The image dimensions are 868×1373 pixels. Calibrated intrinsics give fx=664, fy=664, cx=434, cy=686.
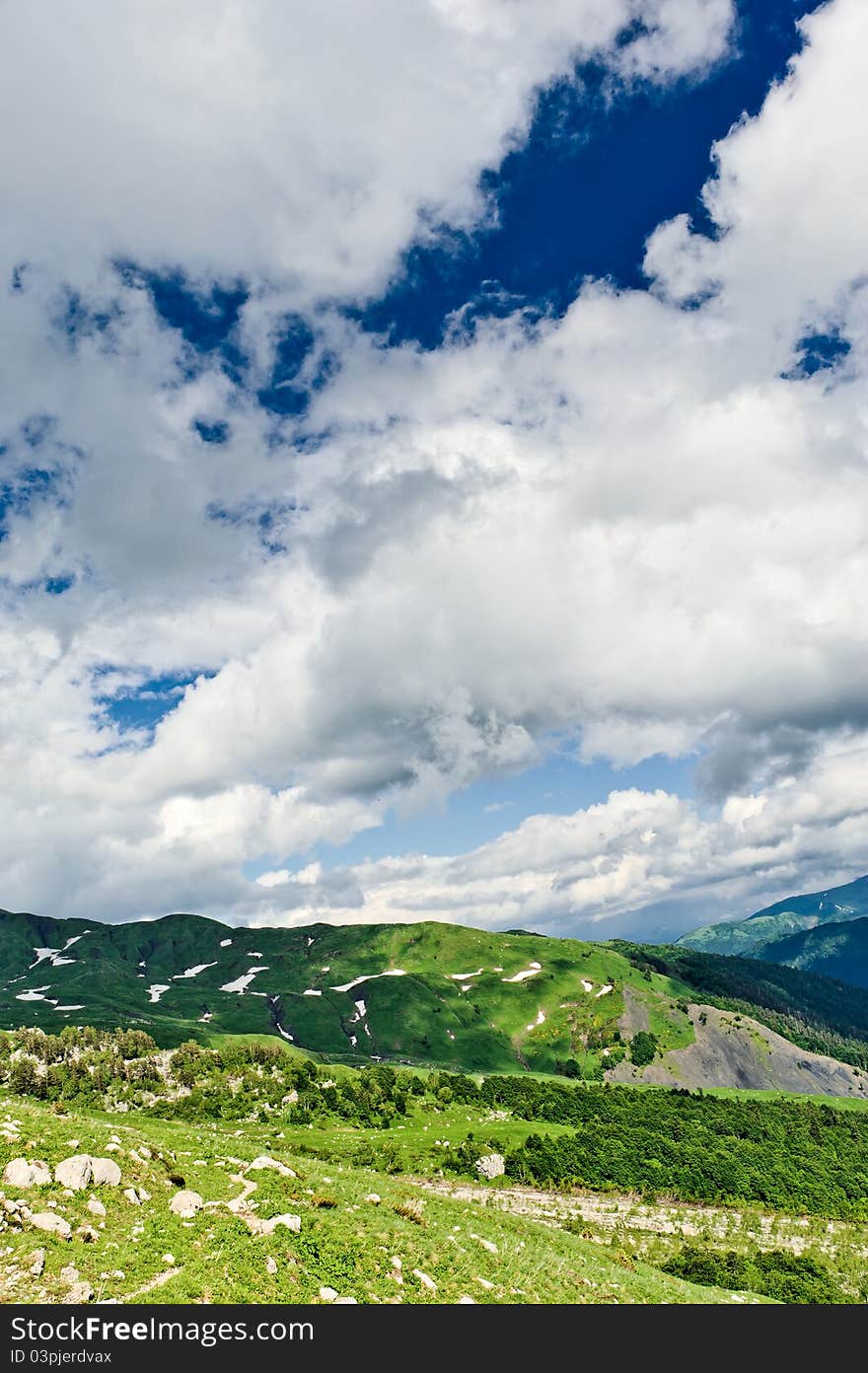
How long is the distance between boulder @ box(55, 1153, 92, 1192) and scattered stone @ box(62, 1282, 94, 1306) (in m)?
7.43

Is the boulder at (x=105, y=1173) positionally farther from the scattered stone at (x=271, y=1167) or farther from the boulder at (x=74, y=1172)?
the scattered stone at (x=271, y=1167)

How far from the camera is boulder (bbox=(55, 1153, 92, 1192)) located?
1169 inches

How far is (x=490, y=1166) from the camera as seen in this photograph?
108m

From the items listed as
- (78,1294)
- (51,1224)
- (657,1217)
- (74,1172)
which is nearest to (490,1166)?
(657,1217)

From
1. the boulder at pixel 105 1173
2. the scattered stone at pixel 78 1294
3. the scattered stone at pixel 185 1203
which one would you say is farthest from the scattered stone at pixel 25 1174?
the scattered stone at pixel 78 1294

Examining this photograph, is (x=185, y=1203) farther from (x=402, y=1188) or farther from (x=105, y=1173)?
(x=402, y=1188)

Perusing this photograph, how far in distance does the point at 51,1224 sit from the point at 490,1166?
10243cm

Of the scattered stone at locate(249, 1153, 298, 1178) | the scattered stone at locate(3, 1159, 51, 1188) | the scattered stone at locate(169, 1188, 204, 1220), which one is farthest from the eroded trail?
the scattered stone at locate(3, 1159, 51, 1188)

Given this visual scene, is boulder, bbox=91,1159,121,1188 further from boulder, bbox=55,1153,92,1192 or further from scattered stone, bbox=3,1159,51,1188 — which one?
scattered stone, bbox=3,1159,51,1188

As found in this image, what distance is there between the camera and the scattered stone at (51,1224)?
Answer: 25859 millimetres

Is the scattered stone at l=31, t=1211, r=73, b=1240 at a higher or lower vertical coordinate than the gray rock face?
higher

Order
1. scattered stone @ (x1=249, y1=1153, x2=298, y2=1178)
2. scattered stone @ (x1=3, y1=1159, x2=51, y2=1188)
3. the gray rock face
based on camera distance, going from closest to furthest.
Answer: scattered stone @ (x1=3, y1=1159, x2=51, y2=1188)
scattered stone @ (x1=249, y1=1153, x2=298, y2=1178)
the gray rock face

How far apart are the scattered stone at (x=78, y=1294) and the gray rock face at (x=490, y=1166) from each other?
3989 inches
